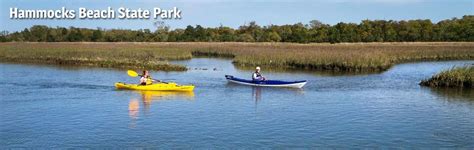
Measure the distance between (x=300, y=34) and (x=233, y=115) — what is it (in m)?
67.0

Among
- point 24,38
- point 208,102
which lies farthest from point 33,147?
point 24,38

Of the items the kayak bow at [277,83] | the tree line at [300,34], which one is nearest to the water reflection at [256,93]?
the kayak bow at [277,83]

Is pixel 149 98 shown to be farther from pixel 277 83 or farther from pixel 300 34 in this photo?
pixel 300 34

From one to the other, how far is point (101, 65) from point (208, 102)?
18911 mm

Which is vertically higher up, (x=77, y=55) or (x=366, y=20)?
(x=366, y=20)

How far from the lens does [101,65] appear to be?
37.6 m

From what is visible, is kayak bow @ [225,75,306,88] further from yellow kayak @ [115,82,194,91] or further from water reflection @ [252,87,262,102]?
yellow kayak @ [115,82,194,91]

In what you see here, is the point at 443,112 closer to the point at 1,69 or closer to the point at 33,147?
the point at 33,147

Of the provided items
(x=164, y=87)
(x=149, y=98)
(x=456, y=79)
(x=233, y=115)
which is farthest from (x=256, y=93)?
(x=456, y=79)

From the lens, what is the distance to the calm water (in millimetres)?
13789

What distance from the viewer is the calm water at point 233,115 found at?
45.2 feet

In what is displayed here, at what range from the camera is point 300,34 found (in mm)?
83500

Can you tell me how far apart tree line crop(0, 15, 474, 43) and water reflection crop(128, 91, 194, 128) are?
59.8 metres

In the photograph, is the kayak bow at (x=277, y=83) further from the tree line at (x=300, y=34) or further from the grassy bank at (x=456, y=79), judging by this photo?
the tree line at (x=300, y=34)
